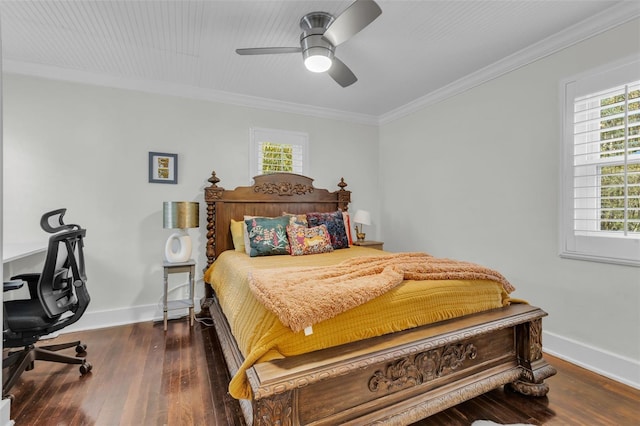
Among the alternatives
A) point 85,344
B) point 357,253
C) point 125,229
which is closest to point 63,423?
point 85,344

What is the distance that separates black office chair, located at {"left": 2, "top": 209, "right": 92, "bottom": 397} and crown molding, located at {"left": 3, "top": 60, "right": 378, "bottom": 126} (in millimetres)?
1750

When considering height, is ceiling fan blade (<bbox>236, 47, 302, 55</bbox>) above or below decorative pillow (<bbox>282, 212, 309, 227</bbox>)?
above

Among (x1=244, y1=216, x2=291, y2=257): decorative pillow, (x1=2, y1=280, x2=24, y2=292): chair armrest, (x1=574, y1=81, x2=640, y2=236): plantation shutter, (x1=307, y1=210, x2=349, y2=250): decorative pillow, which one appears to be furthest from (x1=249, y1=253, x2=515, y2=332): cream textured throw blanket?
(x1=2, y1=280, x2=24, y2=292): chair armrest

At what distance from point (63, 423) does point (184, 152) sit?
8.54ft

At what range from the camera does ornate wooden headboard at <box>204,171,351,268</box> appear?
349 cm

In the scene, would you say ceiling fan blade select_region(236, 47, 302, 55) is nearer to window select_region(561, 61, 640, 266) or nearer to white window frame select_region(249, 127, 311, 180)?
white window frame select_region(249, 127, 311, 180)

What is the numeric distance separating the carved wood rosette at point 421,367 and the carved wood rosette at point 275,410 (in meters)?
0.44

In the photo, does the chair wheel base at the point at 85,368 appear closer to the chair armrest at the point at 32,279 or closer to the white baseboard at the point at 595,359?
the chair armrest at the point at 32,279

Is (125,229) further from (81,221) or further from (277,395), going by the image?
(277,395)

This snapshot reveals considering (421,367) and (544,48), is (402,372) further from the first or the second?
(544,48)

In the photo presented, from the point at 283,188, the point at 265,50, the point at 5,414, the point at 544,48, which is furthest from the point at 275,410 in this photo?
the point at 544,48

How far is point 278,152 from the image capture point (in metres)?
4.00

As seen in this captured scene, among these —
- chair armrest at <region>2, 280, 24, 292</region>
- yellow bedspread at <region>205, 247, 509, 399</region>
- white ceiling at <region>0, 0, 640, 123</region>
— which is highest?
white ceiling at <region>0, 0, 640, 123</region>

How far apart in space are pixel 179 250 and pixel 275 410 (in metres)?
2.39
